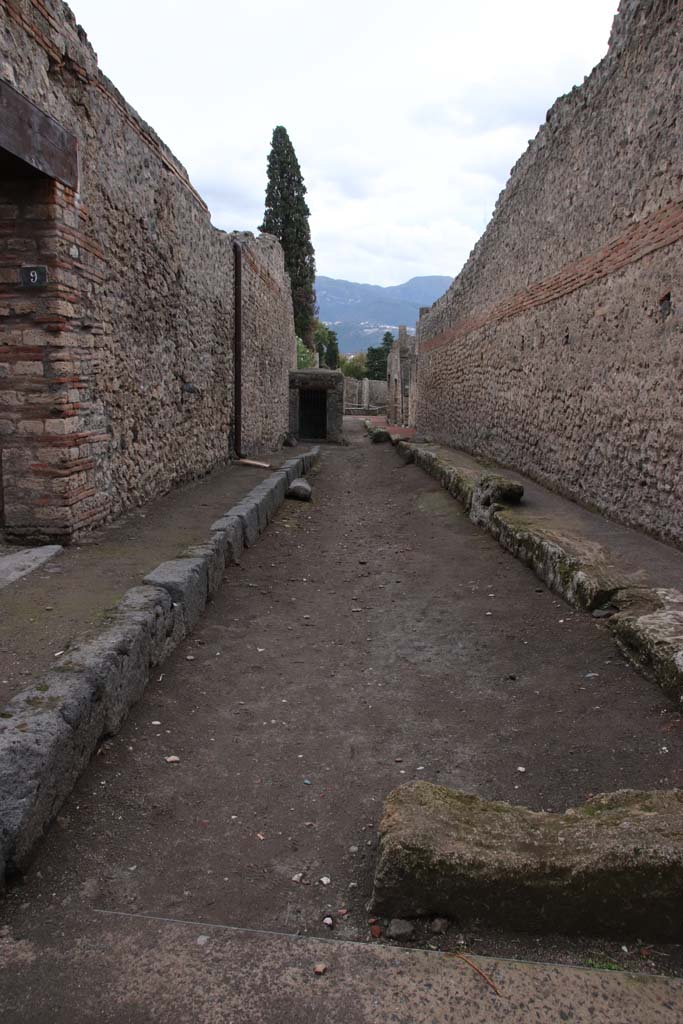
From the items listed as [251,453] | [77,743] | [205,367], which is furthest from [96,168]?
[251,453]

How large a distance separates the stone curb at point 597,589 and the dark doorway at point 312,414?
47.4ft

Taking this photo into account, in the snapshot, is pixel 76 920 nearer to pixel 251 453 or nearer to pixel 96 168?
pixel 96 168

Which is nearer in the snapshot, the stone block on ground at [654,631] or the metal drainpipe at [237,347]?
the stone block on ground at [654,631]

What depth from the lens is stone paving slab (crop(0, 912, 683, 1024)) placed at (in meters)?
1.65

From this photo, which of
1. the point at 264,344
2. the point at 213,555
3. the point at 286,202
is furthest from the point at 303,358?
the point at 213,555

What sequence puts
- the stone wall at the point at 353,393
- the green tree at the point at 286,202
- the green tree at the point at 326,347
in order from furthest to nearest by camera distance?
the green tree at the point at 326,347
the stone wall at the point at 353,393
the green tree at the point at 286,202

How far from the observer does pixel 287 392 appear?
19031 mm

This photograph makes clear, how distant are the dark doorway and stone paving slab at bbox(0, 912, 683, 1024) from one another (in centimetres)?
2062

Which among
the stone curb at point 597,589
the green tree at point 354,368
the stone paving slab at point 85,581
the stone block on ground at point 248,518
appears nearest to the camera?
the stone paving slab at point 85,581

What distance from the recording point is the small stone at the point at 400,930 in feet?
6.42

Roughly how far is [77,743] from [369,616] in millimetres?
2662

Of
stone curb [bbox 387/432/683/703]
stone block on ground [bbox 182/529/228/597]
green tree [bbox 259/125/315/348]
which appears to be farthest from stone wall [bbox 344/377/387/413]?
stone block on ground [bbox 182/529/228/597]

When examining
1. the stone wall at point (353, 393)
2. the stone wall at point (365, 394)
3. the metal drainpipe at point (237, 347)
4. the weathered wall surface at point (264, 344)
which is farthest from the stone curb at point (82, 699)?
the stone wall at point (353, 393)

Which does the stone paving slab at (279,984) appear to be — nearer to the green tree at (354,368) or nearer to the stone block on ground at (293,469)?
the stone block on ground at (293,469)
